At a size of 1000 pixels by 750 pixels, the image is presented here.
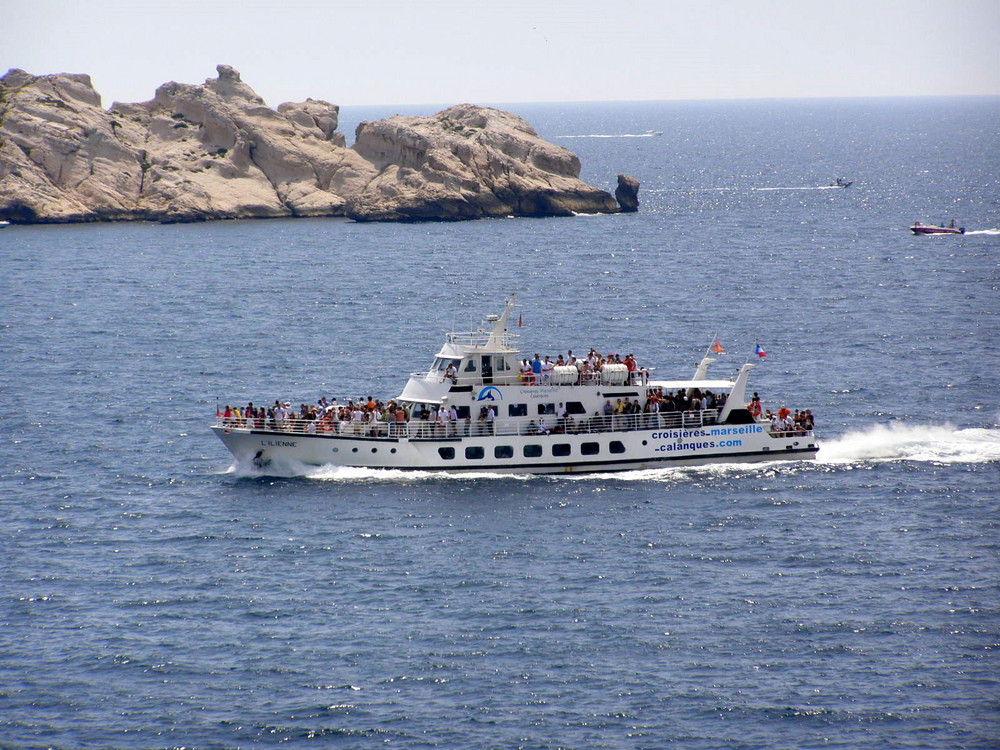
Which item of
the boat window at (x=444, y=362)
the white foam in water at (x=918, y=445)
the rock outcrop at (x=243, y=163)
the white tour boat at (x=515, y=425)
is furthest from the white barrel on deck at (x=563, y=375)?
the rock outcrop at (x=243, y=163)

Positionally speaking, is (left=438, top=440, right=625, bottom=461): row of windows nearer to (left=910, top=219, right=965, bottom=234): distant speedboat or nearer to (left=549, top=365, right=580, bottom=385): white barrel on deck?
(left=549, top=365, right=580, bottom=385): white barrel on deck

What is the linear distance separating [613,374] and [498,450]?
6251 mm

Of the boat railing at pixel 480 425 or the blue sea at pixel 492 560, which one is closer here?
the blue sea at pixel 492 560

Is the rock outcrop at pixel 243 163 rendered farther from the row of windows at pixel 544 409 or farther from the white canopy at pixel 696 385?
the row of windows at pixel 544 409

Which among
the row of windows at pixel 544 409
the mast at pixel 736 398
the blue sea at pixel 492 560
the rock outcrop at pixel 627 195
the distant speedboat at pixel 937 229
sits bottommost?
the blue sea at pixel 492 560

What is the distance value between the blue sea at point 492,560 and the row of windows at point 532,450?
1.15m

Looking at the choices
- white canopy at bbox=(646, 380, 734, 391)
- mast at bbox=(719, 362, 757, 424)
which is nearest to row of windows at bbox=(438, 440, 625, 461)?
white canopy at bbox=(646, 380, 734, 391)

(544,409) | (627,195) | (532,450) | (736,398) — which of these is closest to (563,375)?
(544,409)

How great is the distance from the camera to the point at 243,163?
538ft

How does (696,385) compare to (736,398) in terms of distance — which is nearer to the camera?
(736,398)

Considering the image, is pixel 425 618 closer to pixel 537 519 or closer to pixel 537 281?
pixel 537 519

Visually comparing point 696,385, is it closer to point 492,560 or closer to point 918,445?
point 918,445

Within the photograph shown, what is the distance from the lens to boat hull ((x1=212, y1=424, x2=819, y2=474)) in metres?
59.8

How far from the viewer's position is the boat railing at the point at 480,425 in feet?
196
